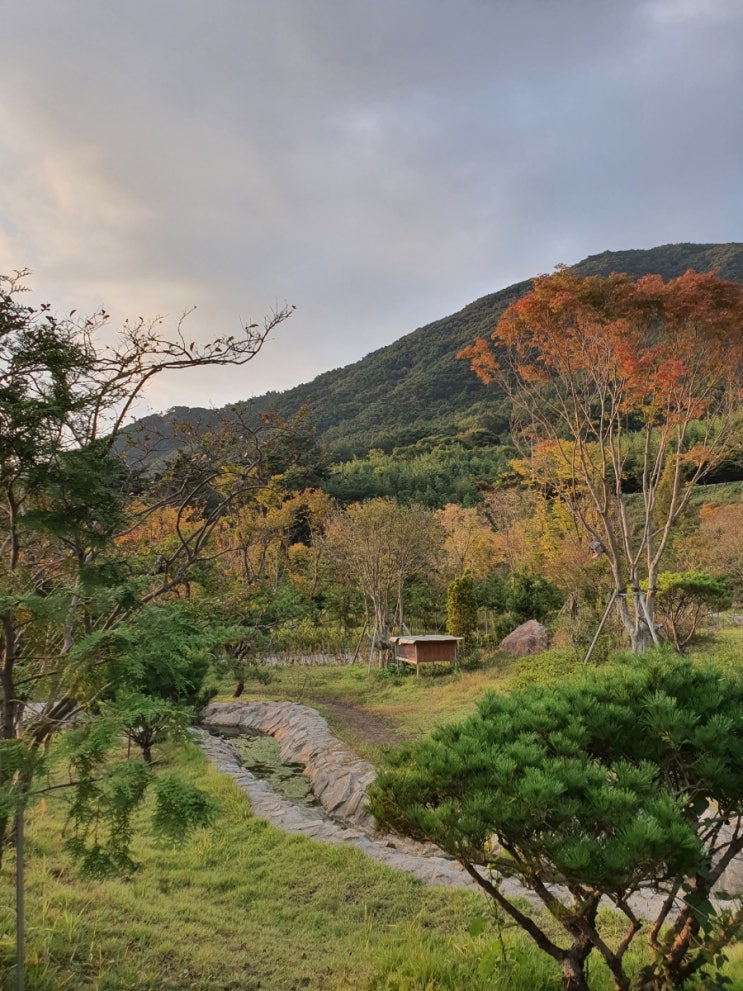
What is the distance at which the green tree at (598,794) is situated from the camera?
145 cm

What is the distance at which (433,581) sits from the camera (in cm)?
1880

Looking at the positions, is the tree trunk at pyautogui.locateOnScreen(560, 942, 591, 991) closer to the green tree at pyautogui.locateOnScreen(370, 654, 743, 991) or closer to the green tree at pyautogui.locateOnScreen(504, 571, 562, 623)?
the green tree at pyautogui.locateOnScreen(370, 654, 743, 991)

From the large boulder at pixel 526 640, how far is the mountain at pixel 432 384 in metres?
27.1

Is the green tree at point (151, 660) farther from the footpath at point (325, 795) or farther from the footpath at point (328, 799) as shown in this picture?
Result: the footpath at point (325, 795)

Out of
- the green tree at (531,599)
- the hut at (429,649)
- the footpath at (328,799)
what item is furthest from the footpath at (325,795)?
the green tree at (531,599)

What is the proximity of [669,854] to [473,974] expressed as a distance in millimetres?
1493

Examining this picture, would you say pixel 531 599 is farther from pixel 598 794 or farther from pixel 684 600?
pixel 598 794

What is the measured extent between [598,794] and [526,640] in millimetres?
12570

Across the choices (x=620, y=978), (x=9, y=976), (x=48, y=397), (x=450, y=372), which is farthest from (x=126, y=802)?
(x=450, y=372)

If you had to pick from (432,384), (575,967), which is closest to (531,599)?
(575,967)

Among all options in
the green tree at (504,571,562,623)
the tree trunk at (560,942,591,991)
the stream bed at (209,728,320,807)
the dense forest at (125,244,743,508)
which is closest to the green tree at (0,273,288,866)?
the tree trunk at (560,942,591,991)

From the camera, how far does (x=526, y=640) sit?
530 inches

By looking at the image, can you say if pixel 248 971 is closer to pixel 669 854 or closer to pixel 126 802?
pixel 126 802

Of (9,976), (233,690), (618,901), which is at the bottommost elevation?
(233,690)
